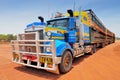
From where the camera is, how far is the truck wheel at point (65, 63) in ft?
16.7

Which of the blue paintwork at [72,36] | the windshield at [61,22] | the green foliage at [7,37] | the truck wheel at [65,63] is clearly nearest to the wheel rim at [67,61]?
the truck wheel at [65,63]

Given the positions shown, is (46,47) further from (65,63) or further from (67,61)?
(67,61)

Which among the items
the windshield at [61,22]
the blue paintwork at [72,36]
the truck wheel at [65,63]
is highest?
the windshield at [61,22]

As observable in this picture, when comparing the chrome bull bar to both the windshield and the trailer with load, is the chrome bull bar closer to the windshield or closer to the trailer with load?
the trailer with load

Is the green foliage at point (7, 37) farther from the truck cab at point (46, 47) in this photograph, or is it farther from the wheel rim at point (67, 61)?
the wheel rim at point (67, 61)

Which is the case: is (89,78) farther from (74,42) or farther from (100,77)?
(74,42)

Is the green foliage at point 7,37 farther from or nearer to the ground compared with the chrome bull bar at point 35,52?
farther from the ground

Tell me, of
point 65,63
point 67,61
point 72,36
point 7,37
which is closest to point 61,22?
point 72,36

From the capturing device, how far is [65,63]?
5.41 meters

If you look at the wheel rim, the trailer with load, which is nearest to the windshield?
the trailer with load

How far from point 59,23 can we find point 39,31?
186 centimetres

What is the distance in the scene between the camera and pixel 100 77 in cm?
454

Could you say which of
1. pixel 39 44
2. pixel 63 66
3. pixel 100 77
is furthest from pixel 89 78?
pixel 39 44

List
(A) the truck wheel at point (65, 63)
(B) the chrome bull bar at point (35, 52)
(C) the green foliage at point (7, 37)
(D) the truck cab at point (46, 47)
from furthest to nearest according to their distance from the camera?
(C) the green foliage at point (7, 37), (A) the truck wheel at point (65, 63), (D) the truck cab at point (46, 47), (B) the chrome bull bar at point (35, 52)
